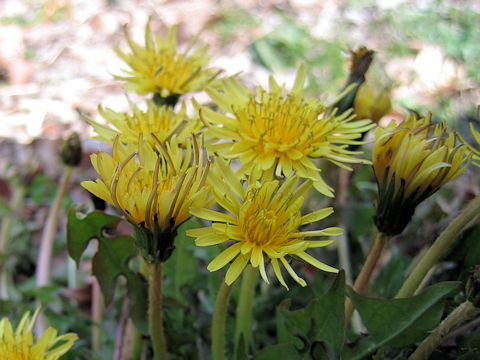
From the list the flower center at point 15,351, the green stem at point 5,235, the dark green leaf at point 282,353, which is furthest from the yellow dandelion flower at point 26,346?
the green stem at point 5,235

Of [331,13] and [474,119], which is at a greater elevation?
[474,119]

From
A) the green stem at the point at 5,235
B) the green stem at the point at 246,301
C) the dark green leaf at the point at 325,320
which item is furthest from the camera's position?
the green stem at the point at 5,235

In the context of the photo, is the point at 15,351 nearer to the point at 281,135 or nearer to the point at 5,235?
the point at 281,135

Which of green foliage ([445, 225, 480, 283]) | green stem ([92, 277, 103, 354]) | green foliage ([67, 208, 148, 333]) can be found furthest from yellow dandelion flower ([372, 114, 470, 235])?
green stem ([92, 277, 103, 354])

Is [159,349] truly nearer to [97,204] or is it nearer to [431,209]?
[97,204]

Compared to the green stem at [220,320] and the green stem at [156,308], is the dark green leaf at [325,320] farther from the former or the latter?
the green stem at [156,308]

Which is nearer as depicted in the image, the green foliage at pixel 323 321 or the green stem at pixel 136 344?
the green foliage at pixel 323 321

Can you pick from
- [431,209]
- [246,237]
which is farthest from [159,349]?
[431,209]

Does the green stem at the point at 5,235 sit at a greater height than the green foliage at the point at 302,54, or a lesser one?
lesser
